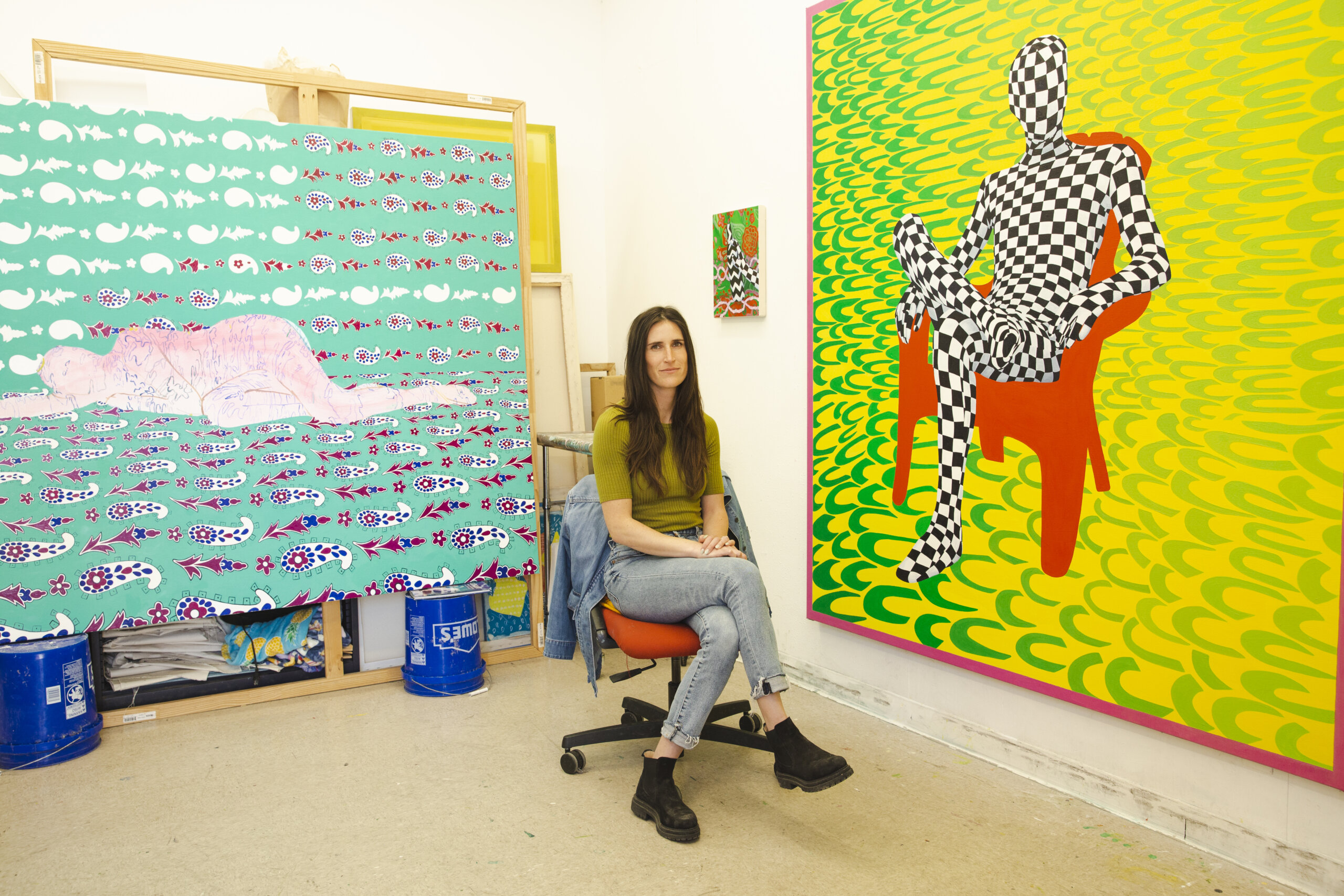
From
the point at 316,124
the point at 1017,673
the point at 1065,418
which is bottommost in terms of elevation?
the point at 1017,673

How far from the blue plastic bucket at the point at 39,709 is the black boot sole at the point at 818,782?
7.06 ft

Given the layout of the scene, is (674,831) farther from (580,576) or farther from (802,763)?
(580,576)

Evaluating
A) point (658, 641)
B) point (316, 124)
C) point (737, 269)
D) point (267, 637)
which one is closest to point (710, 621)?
point (658, 641)

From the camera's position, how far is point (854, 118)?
2.66 m

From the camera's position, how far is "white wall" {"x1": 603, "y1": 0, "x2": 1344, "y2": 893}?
1901mm

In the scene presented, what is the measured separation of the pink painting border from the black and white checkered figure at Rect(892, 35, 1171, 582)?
30 centimetres

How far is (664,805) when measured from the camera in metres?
2.04

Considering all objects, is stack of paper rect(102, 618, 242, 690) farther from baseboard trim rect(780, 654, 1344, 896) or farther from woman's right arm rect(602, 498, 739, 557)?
baseboard trim rect(780, 654, 1344, 896)

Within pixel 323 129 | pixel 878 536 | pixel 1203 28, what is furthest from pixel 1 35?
pixel 1203 28

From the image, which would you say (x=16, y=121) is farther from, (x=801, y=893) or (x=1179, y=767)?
(x=1179, y=767)

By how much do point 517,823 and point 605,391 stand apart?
80.7 inches

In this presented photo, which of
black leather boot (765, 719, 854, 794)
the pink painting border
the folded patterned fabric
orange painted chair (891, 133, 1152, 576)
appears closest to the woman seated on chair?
black leather boot (765, 719, 854, 794)

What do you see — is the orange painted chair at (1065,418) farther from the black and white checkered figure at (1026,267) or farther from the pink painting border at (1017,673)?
the pink painting border at (1017,673)

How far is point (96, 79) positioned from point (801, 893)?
12.2ft
